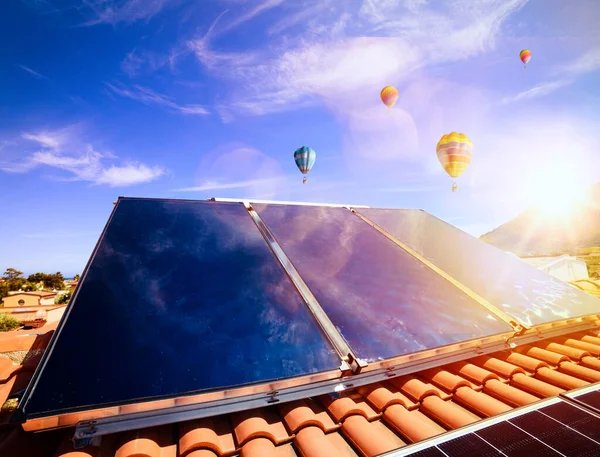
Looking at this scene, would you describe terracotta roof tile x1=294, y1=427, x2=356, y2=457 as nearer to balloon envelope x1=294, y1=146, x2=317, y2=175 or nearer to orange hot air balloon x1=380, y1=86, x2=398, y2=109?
balloon envelope x1=294, y1=146, x2=317, y2=175

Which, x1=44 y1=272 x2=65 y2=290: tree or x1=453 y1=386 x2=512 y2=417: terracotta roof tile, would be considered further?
x1=44 y1=272 x2=65 y2=290: tree

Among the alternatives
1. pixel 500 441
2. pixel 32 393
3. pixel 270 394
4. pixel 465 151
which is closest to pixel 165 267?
pixel 32 393

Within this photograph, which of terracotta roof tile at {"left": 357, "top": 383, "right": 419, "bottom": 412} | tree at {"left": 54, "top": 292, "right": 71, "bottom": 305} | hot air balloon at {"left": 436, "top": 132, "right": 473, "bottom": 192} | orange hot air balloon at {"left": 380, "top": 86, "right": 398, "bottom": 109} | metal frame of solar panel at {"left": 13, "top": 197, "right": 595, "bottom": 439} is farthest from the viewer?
tree at {"left": 54, "top": 292, "right": 71, "bottom": 305}

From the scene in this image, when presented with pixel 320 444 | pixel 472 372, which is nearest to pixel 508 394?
pixel 472 372

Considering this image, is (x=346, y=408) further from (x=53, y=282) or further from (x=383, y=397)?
(x=53, y=282)

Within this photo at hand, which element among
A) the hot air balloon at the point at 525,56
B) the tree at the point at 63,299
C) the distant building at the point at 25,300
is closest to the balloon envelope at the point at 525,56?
the hot air balloon at the point at 525,56

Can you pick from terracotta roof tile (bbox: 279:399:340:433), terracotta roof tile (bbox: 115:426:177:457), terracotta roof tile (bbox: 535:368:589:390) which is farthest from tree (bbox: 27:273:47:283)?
terracotta roof tile (bbox: 535:368:589:390)

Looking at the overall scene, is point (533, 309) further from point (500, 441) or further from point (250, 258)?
point (250, 258)
